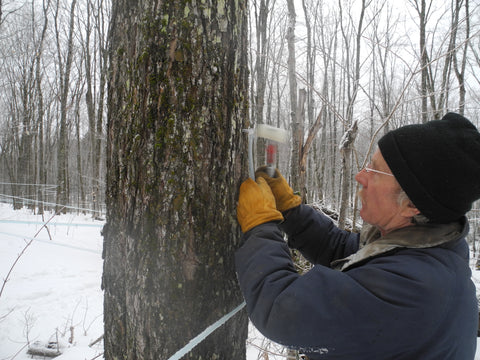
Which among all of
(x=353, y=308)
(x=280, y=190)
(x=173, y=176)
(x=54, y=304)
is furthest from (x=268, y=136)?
(x=54, y=304)

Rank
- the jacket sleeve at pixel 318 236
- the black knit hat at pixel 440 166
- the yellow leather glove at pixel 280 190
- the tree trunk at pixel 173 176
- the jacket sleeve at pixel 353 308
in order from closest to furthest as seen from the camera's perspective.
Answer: the jacket sleeve at pixel 353 308
the black knit hat at pixel 440 166
the tree trunk at pixel 173 176
the yellow leather glove at pixel 280 190
the jacket sleeve at pixel 318 236

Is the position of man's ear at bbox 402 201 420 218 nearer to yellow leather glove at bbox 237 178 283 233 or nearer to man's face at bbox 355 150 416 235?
man's face at bbox 355 150 416 235

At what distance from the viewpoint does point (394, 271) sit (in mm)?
813

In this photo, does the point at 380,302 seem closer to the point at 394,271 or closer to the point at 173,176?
the point at 394,271

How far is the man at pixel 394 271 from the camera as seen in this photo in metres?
0.77

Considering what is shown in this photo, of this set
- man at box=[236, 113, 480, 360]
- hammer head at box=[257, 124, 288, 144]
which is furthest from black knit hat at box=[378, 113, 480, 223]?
hammer head at box=[257, 124, 288, 144]

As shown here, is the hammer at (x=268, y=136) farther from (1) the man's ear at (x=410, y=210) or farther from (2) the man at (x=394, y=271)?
(1) the man's ear at (x=410, y=210)

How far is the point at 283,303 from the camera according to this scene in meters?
0.81

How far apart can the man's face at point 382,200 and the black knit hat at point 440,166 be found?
0.07 m

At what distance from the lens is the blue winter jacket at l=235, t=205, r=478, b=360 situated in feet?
2.51

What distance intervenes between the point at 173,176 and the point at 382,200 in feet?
2.78

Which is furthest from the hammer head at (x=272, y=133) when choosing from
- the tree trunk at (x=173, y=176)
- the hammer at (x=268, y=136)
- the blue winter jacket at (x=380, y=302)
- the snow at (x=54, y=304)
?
the snow at (x=54, y=304)

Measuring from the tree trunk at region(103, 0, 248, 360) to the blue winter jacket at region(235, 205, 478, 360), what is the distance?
249 mm

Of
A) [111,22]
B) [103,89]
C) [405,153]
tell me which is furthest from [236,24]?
[405,153]
